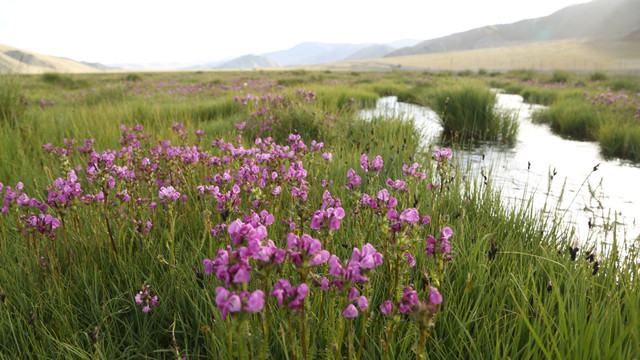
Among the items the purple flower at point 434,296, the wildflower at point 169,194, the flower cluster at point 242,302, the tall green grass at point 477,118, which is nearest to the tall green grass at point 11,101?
the wildflower at point 169,194

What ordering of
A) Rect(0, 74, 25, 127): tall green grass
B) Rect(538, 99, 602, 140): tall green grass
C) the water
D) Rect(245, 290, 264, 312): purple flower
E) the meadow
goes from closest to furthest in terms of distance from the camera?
1. Rect(245, 290, 264, 312): purple flower
2. the meadow
3. the water
4. Rect(0, 74, 25, 127): tall green grass
5. Rect(538, 99, 602, 140): tall green grass

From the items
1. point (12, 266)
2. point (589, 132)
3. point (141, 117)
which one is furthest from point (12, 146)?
point (589, 132)

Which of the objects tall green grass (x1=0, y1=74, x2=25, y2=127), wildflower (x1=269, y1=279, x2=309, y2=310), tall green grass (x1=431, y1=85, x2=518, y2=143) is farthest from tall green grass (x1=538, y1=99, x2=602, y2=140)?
tall green grass (x1=0, y1=74, x2=25, y2=127)

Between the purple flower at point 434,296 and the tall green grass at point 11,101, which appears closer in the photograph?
the purple flower at point 434,296

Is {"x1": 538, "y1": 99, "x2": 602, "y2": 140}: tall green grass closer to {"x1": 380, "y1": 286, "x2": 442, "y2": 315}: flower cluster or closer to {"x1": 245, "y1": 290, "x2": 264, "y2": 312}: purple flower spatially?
{"x1": 380, "y1": 286, "x2": 442, "y2": 315}: flower cluster

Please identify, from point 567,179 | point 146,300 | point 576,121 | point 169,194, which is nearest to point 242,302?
point 146,300

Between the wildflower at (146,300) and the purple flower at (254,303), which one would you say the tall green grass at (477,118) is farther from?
the purple flower at (254,303)

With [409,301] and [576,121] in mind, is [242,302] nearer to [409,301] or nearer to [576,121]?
[409,301]

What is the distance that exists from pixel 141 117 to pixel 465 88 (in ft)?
23.7

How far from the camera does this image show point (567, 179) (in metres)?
4.67

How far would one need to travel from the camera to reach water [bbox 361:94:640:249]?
10.7ft

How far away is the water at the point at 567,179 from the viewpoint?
325 centimetres

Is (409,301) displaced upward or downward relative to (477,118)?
upward

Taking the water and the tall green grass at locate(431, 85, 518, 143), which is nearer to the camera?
the water
